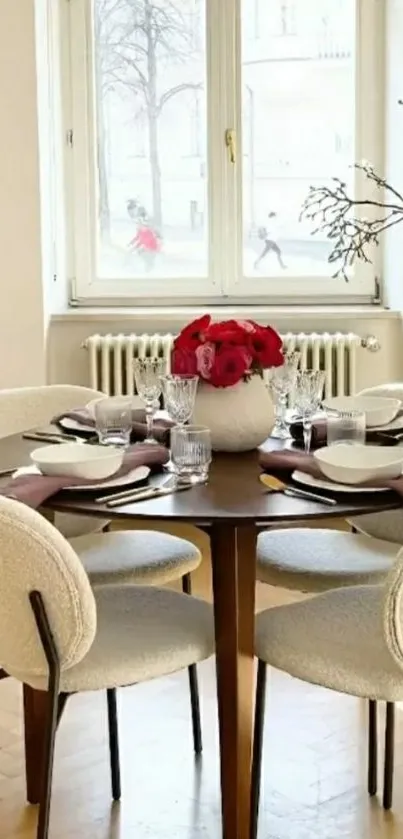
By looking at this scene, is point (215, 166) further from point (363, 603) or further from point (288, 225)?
point (363, 603)

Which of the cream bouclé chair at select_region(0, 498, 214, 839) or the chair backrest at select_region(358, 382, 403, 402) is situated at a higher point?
the chair backrest at select_region(358, 382, 403, 402)

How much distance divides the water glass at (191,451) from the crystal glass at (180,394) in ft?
0.38

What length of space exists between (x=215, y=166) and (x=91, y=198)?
49 centimetres

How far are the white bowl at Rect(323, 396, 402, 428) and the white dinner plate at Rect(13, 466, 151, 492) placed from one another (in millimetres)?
614

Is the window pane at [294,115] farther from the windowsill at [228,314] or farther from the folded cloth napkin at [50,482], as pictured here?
the folded cloth napkin at [50,482]

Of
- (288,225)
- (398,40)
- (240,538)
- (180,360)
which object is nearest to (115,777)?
(240,538)

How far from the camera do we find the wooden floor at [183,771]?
222 cm

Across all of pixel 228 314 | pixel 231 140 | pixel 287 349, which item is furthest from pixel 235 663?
pixel 231 140

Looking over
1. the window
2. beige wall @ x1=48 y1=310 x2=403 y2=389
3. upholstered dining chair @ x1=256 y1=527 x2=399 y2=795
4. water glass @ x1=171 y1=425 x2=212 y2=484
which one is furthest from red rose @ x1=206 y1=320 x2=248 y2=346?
the window

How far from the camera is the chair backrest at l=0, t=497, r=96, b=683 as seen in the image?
1724mm

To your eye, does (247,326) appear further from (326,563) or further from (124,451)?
(326,563)

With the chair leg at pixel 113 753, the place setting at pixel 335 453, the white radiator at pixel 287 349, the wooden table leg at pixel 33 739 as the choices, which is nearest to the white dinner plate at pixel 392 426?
the place setting at pixel 335 453

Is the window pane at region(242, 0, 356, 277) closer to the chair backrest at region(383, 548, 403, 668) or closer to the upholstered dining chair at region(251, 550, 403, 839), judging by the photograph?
the upholstered dining chair at region(251, 550, 403, 839)

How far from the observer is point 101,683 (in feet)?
6.14
